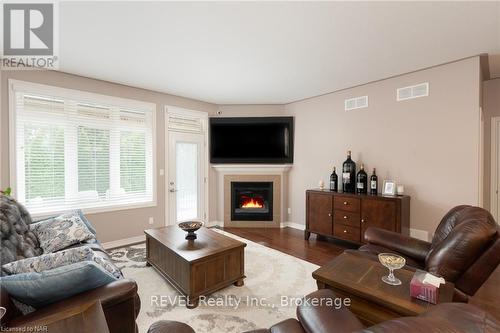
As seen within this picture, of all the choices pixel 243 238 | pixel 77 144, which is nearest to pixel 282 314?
pixel 243 238

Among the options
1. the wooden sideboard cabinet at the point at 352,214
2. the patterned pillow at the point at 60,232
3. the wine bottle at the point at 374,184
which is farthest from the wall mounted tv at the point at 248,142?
the patterned pillow at the point at 60,232

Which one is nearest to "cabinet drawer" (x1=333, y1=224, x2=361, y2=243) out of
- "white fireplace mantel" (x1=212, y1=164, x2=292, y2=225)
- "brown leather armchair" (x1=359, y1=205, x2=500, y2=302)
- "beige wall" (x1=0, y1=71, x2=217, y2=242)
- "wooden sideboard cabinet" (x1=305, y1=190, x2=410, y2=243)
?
"wooden sideboard cabinet" (x1=305, y1=190, x2=410, y2=243)

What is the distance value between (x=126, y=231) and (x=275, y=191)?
288 cm

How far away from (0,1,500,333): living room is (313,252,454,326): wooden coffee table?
15mm

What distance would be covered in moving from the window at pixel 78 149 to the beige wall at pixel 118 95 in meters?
0.09

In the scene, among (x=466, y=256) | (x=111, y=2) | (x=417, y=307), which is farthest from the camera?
(x=111, y=2)

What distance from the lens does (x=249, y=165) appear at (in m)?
4.93

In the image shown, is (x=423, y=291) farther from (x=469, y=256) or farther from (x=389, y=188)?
(x=389, y=188)

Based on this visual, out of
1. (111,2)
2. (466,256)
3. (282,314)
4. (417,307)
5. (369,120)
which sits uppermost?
(111,2)

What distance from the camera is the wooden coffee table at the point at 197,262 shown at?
2.23 meters

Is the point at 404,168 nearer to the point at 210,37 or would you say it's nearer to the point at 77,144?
the point at 210,37

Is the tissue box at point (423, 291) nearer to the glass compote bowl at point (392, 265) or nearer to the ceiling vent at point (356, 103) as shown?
the glass compote bowl at point (392, 265)

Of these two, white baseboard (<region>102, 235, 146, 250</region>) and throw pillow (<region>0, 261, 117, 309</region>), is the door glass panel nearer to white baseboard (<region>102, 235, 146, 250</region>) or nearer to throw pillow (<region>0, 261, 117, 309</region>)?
white baseboard (<region>102, 235, 146, 250</region>)

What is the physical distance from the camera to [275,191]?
16.4 feet
